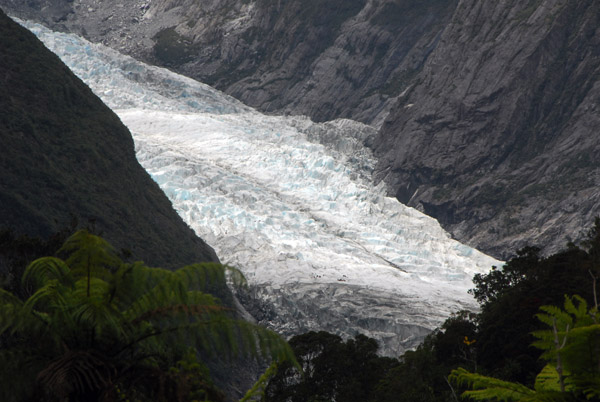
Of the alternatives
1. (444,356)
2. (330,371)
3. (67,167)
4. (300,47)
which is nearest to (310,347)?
(330,371)

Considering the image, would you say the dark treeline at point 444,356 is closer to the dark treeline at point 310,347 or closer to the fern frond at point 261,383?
the dark treeline at point 310,347

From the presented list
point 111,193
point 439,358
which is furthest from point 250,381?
point 439,358

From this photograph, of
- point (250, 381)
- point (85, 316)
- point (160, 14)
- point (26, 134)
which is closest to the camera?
point (85, 316)

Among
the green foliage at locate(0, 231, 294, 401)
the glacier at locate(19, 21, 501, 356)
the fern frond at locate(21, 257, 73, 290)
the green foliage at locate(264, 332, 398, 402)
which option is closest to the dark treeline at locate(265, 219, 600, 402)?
the green foliage at locate(264, 332, 398, 402)

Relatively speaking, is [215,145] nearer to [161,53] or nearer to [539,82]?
[539,82]

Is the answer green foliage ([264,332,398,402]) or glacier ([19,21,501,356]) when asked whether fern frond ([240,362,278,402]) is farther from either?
glacier ([19,21,501,356])

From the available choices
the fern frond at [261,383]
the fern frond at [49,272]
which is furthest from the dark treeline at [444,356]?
the fern frond at [49,272]
